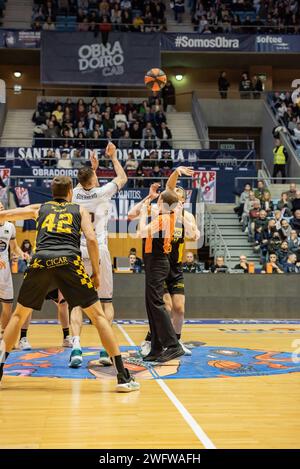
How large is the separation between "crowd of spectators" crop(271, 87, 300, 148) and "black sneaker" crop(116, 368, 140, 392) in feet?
73.8

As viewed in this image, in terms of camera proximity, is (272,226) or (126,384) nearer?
(126,384)

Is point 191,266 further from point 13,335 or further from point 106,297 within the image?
point 13,335

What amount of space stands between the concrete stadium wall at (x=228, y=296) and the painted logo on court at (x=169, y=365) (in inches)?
276

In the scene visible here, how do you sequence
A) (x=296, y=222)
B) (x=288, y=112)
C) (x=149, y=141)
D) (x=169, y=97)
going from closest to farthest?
1. (x=296, y=222)
2. (x=149, y=141)
3. (x=288, y=112)
4. (x=169, y=97)

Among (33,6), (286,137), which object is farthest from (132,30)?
(286,137)

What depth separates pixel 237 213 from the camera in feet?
73.9

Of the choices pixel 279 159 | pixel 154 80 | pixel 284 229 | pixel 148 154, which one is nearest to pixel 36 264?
pixel 154 80

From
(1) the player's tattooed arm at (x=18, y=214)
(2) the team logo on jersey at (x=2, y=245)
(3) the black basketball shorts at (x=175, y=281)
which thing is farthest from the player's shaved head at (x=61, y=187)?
(2) the team logo on jersey at (x=2, y=245)

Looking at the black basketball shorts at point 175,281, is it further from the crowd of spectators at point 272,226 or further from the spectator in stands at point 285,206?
the spectator in stands at point 285,206

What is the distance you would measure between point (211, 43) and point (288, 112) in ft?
16.5

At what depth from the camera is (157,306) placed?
888 centimetres

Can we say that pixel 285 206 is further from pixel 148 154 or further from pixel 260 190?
pixel 148 154

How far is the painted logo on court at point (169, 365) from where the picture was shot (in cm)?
831
